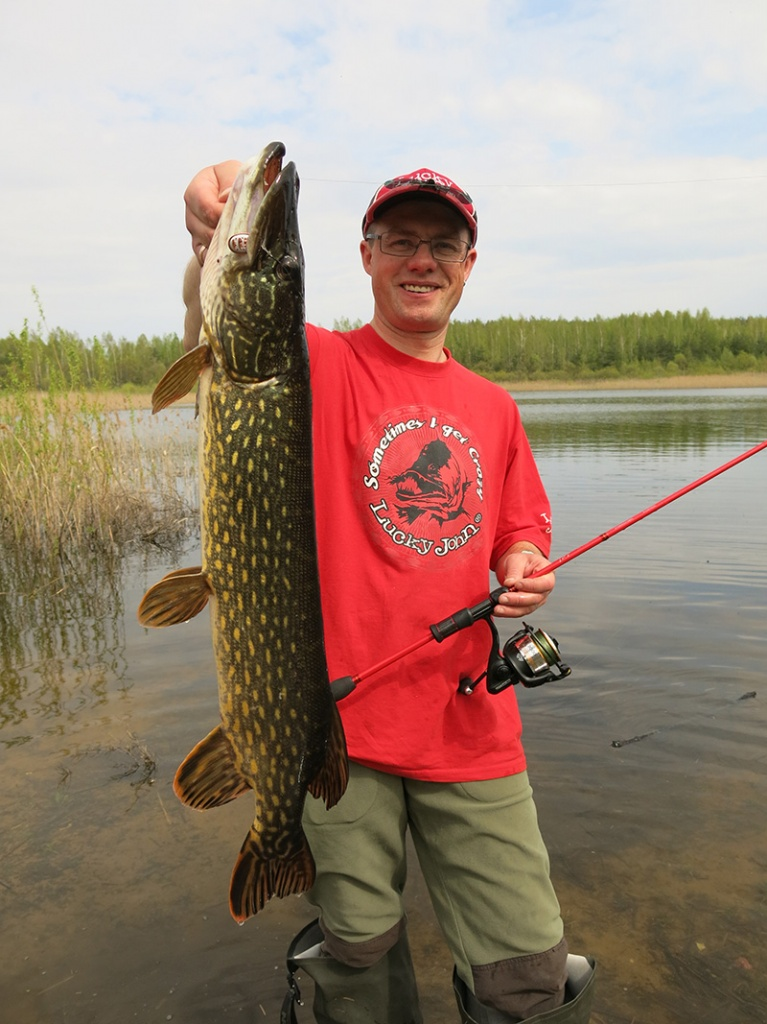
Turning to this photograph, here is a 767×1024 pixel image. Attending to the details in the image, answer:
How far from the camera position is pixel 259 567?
2125mm

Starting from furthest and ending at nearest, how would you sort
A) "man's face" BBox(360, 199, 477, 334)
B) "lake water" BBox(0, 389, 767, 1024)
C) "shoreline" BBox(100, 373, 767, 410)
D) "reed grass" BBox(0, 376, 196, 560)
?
"shoreline" BBox(100, 373, 767, 410) → "reed grass" BBox(0, 376, 196, 560) → "lake water" BBox(0, 389, 767, 1024) → "man's face" BBox(360, 199, 477, 334)

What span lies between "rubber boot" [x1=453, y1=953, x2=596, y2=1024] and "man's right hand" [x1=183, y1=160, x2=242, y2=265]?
2.34 m

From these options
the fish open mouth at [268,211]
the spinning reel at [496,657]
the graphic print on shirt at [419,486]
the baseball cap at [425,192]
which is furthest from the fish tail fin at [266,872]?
the baseball cap at [425,192]

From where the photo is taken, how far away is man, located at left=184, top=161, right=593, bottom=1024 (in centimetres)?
227

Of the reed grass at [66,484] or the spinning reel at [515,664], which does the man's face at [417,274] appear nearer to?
the spinning reel at [515,664]

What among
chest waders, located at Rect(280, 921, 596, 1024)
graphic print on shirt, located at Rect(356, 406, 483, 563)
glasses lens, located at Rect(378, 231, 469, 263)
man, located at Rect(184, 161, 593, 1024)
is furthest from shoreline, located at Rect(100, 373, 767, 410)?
chest waders, located at Rect(280, 921, 596, 1024)

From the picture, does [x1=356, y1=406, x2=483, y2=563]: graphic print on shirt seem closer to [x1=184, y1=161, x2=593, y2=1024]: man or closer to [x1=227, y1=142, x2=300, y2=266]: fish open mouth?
[x1=184, y1=161, x2=593, y2=1024]: man

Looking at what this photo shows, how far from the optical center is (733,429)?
21.8 metres

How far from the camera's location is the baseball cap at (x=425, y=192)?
2.50 meters

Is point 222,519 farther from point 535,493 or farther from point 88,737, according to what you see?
point 88,737

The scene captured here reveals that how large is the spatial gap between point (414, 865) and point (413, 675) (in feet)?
6.21

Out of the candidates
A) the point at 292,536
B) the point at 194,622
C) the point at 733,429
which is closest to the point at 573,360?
the point at 733,429

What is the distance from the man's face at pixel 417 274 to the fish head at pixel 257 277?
19.3 inches

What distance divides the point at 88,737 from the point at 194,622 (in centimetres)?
232
